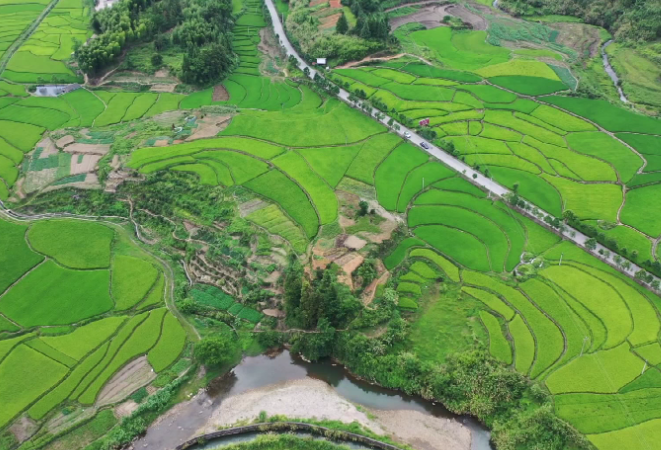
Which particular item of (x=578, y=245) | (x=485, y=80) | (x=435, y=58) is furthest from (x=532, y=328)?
(x=435, y=58)

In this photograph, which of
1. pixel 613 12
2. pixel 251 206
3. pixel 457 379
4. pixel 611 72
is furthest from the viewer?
pixel 613 12

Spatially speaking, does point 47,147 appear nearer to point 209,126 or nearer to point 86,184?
point 86,184

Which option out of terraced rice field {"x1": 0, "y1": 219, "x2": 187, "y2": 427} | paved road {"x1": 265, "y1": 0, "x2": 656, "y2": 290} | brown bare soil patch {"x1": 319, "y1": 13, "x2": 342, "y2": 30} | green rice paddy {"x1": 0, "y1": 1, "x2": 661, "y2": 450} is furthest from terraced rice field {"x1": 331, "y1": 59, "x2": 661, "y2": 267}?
terraced rice field {"x1": 0, "y1": 219, "x2": 187, "y2": 427}

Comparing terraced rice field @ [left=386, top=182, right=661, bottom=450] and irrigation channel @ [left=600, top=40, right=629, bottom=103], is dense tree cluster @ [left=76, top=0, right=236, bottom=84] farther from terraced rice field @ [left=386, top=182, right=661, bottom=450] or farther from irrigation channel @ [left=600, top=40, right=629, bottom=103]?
irrigation channel @ [left=600, top=40, right=629, bottom=103]

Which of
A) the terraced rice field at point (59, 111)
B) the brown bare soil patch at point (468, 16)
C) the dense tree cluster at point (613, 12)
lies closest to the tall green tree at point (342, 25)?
the brown bare soil patch at point (468, 16)

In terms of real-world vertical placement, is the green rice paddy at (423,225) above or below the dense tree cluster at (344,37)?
below

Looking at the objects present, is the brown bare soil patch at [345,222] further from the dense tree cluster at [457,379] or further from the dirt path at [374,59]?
the dirt path at [374,59]

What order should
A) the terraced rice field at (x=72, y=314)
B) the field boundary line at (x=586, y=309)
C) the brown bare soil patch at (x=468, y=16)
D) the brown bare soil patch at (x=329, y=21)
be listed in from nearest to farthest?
the terraced rice field at (x=72, y=314) < the field boundary line at (x=586, y=309) < the brown bare soil patch at (x=329, y=21) < the brown bare soil patch at (x=468, y=16)

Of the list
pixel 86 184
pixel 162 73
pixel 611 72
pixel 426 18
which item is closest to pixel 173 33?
pixel 162 73
